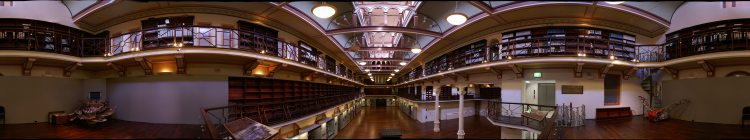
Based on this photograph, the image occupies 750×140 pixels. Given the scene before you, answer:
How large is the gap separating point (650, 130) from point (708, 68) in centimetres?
288

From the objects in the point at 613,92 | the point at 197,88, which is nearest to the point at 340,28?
the point at 197,88

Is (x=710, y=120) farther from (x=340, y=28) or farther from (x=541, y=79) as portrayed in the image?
(x=340, y=28)

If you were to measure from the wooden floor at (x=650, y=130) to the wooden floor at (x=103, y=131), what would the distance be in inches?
309

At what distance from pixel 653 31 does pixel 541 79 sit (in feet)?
14.7

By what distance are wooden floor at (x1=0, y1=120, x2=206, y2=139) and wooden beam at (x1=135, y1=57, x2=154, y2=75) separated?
4.39 ft

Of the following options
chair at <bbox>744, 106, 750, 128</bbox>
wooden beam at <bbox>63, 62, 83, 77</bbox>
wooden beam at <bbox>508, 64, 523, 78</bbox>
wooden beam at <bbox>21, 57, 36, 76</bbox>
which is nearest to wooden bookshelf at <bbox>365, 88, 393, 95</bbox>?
wooden beam at <bbox>508, 64, 523, 78</bbox>

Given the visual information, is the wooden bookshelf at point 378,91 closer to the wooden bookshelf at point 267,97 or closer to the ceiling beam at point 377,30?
the wooden bookshelf at point 267,97

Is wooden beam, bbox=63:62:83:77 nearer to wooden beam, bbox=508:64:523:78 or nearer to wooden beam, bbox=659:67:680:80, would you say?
wooden beam, bbox=508:64:523:78

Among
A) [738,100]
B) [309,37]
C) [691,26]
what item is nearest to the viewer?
[738,100]

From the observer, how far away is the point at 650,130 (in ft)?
20.9

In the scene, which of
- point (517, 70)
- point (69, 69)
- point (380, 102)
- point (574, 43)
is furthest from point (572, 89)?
point (380, 102)

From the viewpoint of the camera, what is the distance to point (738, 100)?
22.7 ft

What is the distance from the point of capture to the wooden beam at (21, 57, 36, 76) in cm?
621

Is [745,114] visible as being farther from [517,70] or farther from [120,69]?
[120,69]
